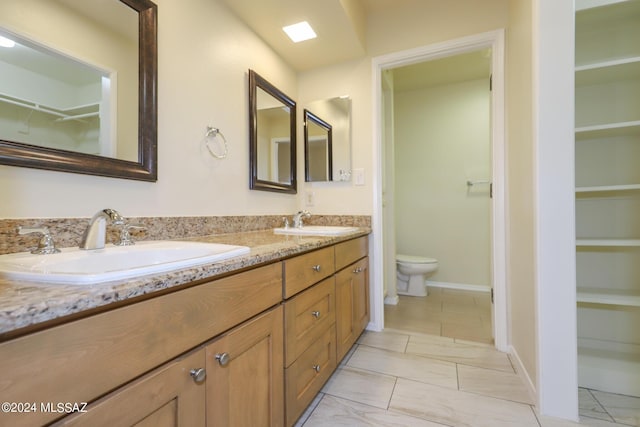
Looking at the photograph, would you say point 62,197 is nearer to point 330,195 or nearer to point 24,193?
point 24,193

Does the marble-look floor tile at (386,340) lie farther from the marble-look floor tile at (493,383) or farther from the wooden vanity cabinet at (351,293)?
the marble-look floor tile at (493,383)

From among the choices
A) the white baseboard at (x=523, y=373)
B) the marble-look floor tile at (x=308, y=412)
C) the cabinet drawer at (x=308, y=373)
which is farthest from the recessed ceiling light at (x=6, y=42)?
the white baseboard at (x=523, y=373)

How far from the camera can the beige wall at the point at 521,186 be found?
133cm

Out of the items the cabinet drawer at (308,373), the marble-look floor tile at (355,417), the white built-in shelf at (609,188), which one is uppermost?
the white built-in shelf at (609,188)

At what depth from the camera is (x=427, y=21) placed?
6.40 ft

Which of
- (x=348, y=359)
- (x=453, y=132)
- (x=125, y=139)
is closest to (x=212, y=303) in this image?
(x=125, y=139)

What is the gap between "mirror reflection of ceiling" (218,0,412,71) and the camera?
156 centimetres

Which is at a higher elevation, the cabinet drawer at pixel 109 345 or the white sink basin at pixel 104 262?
the white sink basin at pixel 104 262

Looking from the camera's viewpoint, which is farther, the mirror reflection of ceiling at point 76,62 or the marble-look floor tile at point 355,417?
the marble-look floor tile at point 355,417

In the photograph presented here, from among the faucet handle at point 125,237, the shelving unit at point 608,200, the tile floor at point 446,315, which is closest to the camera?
the faucet handle at point 125,237

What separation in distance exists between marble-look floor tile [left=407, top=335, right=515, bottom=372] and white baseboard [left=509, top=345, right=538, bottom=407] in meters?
0.03

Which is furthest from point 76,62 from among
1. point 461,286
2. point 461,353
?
point 461,286

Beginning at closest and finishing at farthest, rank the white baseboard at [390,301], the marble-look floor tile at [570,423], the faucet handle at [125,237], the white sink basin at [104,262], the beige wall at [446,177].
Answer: the white sink basin at [104,262] → the faucet handle at [125,237] → the marble-look floor tile at [570,423] → the white baseboard at [390,301] → the beige wall at [446,177]

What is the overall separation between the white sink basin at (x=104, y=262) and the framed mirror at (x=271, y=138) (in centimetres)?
81
